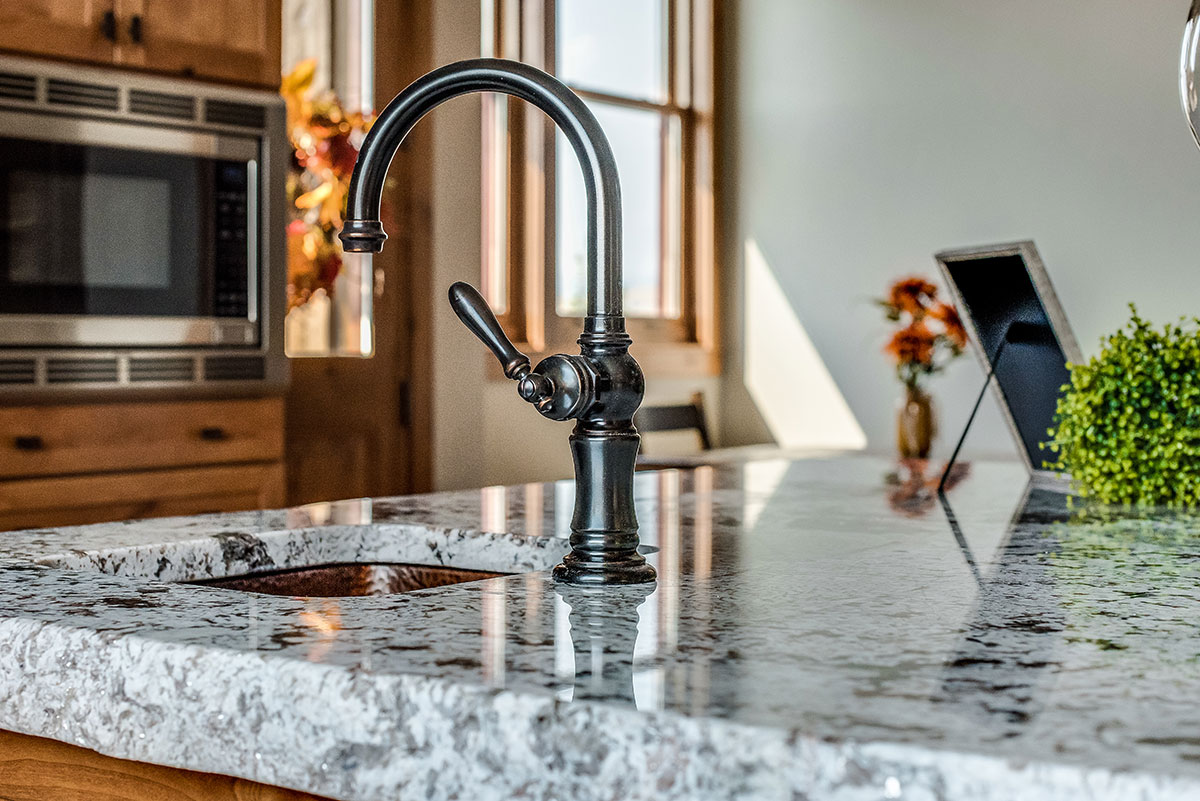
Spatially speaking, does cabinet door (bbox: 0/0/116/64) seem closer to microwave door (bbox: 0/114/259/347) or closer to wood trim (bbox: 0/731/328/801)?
microwave door (bbox: 0/114/259/347)

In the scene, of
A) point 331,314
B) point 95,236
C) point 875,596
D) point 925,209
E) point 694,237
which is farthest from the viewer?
point 694,237

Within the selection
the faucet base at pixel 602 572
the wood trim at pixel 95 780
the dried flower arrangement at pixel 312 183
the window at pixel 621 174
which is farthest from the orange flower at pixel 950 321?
the wood trim at pixel 95 780

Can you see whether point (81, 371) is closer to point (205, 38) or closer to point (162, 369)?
point (162, 369)

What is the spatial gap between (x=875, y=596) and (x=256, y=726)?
15.6 inches

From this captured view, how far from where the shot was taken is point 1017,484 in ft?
5.48

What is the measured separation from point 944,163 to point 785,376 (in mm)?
972

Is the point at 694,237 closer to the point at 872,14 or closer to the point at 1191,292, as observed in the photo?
the point at 872,14

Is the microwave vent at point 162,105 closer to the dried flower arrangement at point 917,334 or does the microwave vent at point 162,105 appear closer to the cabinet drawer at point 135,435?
the cabinet drawer at point 135,435

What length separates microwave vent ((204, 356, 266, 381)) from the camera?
264cm

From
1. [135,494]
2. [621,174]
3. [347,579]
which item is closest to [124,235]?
[135,494]

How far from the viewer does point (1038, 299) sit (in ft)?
5.00

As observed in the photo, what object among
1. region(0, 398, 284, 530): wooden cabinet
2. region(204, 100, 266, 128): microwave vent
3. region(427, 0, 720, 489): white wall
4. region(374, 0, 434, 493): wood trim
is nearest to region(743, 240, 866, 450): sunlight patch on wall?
region(427, 0, 720, 489): white wall

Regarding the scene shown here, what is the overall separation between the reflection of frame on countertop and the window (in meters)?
2.58

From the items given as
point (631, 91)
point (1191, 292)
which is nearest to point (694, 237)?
point (631, 91)
